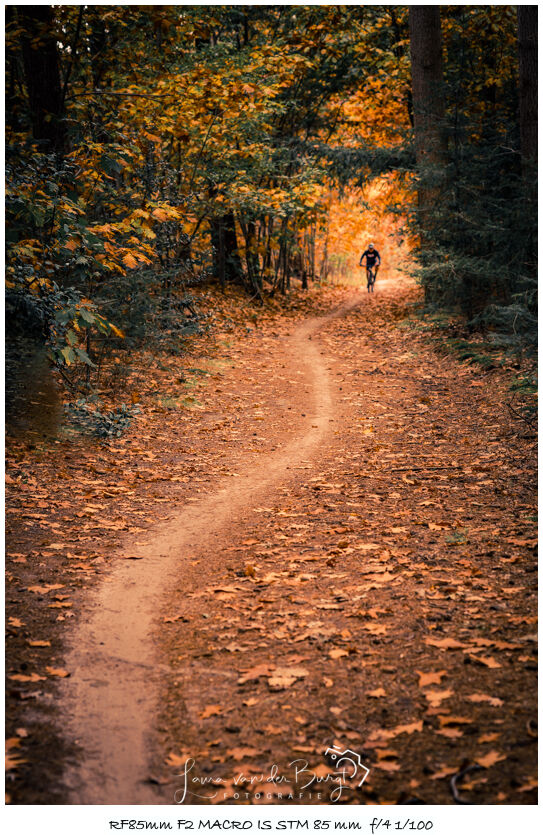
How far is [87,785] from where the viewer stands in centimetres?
315

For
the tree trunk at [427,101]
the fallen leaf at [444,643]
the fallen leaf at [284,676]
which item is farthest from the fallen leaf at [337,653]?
the tree trunk at [427,101]

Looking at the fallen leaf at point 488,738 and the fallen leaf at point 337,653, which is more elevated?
the fallen leaf at point 488,738

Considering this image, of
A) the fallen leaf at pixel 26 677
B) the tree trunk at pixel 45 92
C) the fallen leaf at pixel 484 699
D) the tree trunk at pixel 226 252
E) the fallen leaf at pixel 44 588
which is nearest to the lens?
the fallen leaf at pixel 484 699

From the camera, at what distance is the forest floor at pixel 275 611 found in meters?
3.24

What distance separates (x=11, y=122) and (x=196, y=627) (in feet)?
35.3

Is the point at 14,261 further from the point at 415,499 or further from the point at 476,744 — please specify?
the point at 476,744

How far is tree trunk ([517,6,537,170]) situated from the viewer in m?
9.87

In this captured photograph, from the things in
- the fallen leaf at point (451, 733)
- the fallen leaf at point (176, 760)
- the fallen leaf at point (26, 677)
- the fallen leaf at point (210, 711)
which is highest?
the fallen leaf at point (451, 733)

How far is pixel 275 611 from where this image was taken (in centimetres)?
480

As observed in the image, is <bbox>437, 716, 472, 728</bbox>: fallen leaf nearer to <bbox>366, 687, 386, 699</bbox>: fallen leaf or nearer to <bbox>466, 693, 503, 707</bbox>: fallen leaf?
<bbox>466, 693, 503, 707</bbox>: fallen leaf

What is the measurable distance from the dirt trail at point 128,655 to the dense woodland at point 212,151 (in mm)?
2347

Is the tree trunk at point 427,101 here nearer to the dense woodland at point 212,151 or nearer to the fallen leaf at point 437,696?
the dense woodland at point 212,151

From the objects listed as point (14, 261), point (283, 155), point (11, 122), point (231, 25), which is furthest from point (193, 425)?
point (231, 25)

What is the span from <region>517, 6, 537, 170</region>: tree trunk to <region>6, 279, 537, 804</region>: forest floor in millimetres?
4242
